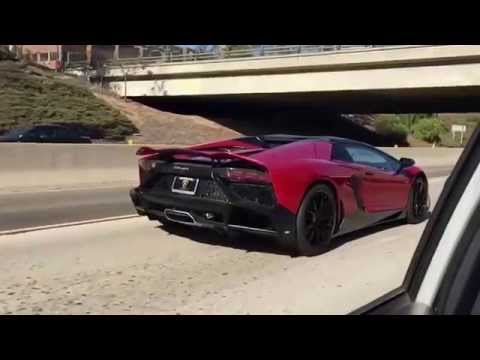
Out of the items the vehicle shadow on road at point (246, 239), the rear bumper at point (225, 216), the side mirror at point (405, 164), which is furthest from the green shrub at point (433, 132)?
the rear bumper at point (225, 216)

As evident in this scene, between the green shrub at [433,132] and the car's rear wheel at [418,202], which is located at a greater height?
the green shrub at [433,132]

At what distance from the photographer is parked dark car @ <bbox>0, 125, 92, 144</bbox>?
93.5 ft

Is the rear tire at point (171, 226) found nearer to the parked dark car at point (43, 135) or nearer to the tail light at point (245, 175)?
the tail light at point (245, 175)

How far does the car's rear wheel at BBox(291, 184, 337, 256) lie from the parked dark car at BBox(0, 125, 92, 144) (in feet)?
80.8

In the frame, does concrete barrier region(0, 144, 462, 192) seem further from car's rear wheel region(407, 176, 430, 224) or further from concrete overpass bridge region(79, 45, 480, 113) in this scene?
concrete overpass bridge region(79, 45, 480, 113)

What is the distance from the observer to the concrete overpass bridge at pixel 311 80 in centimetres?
3042

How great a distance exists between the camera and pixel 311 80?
38000mm

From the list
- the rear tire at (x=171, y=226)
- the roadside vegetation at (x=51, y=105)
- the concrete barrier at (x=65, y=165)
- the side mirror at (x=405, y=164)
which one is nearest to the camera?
the rear tire at (x=171, y=226)

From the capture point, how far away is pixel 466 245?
174cm

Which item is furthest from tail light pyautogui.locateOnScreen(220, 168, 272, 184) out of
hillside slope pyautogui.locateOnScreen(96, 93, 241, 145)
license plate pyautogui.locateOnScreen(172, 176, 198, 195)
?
hillside slope pyautogui.locateOnScreen(96, 93, 241, 145)
